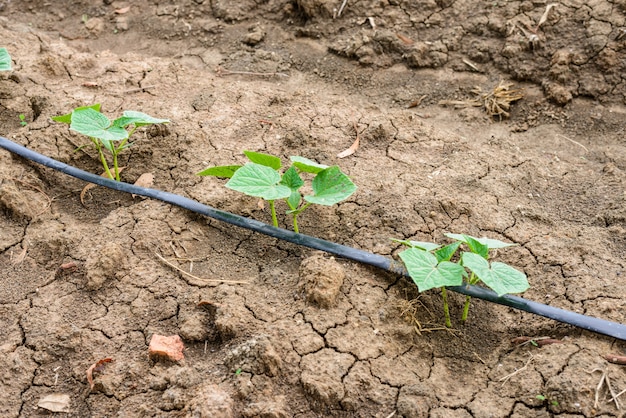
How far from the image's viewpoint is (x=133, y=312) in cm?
230

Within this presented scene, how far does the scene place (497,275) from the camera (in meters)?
2.06

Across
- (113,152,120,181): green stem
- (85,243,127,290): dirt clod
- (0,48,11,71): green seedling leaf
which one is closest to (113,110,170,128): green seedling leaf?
(113,152,120,181): green stem

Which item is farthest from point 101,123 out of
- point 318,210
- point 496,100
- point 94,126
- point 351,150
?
point 496,100

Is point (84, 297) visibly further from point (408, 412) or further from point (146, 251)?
point (408, 412)

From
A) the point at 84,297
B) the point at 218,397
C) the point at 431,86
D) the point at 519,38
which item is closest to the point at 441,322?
the point at 218,397

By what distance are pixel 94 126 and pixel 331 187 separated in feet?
3.59

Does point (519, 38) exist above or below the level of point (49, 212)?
above

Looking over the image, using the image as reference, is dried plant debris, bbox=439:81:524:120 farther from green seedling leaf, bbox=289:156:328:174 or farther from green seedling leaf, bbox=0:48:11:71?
green seedling leaf, bbox=0:48:11:71

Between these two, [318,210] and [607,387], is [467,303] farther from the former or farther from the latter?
[318,210]

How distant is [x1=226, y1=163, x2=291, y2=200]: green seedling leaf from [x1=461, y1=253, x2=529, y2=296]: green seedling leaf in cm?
72

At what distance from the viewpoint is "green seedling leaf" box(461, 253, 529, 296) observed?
6.62ft

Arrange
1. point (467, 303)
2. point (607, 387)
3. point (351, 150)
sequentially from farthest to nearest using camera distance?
point (351, 150)
point (467, 303)
point (607, 387)

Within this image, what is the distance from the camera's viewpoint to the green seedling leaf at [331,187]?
2.32 m

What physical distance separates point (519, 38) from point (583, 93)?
0.50 m
